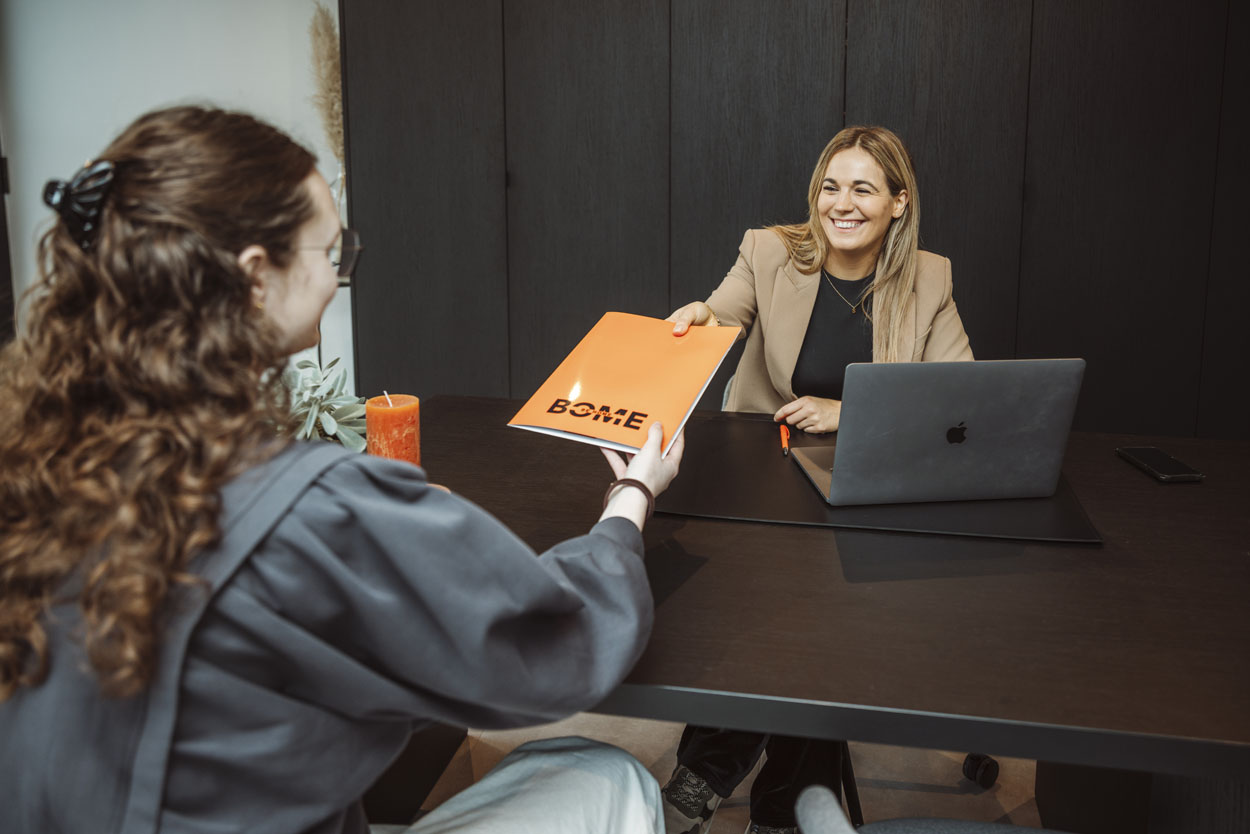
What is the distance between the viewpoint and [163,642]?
0.69m

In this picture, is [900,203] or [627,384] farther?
[900,203]

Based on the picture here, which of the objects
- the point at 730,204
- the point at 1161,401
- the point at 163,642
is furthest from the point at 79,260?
the point at 1161,401

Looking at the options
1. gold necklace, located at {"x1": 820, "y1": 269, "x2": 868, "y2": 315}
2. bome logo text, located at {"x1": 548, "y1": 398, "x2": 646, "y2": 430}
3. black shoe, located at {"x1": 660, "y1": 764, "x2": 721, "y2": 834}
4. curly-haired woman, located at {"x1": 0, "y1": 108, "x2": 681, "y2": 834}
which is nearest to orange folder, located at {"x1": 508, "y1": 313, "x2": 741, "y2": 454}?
bome logo text, located at {"x1": 548, "y1": 398, "x2": 646, "y2": 430}

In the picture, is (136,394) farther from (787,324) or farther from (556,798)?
(787,324)

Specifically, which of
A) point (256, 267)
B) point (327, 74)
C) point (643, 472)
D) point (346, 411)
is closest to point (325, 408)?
point (346, 411)

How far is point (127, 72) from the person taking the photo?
4.12 metres

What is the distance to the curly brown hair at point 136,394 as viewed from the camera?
0.69 meters

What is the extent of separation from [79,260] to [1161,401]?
3.43 metres

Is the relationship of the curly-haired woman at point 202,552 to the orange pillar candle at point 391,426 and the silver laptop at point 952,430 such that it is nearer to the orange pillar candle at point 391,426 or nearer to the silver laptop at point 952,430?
the orange pillar candle at point 391,426

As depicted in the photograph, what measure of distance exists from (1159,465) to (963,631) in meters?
0.78

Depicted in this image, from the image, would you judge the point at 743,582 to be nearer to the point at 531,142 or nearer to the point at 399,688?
the point at 399,688

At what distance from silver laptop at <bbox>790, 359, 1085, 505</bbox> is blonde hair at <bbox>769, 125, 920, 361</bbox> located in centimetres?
77

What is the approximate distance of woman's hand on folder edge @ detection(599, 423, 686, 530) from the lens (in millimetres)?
1084

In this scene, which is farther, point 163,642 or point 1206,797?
point 1206,797
